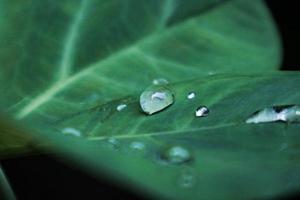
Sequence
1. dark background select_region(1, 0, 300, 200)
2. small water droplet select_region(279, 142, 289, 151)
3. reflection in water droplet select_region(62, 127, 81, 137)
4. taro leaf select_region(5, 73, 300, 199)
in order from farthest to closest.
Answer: dark background select_region(1, 0, 300, 200) → reflection in water droplet select_region(62, 127, 81, 137) → small water droplet select_region(279, 142, 289, 151) → taro leaf select_region(5, 73, 300, 199)

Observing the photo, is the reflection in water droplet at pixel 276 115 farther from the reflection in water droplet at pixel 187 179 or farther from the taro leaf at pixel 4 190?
the taro leaf at pixel 4 190

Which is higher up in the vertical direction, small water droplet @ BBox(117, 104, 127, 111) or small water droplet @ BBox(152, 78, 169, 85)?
small water droplet @ BBox(152, 78, 169, 85)

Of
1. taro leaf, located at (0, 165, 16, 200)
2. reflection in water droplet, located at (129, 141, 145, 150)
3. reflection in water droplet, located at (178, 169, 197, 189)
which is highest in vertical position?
reflection in water droplet, located at (129, 141, 145, 150)

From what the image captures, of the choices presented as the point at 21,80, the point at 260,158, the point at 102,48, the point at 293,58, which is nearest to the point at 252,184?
the point at 260,158

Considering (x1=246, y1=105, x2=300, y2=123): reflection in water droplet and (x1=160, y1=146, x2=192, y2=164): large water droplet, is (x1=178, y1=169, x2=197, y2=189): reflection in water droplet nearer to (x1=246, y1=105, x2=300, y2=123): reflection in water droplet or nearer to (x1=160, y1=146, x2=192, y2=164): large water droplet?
(x1=160, y1=146, x2=192, y2=164): large water droplet

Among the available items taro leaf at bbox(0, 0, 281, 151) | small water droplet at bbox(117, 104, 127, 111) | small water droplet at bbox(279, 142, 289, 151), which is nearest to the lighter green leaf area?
taro leaf at bbox(0, 0, 281, 151)

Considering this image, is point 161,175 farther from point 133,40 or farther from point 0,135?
point 133,40

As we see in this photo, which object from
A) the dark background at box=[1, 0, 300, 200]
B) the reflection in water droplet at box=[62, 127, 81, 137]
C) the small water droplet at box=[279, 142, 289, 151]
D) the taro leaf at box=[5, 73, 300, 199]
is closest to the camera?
the taro leaf at box=[5, 73, 300, 199]

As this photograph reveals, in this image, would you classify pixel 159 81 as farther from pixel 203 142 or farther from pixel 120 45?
pixel 203 142

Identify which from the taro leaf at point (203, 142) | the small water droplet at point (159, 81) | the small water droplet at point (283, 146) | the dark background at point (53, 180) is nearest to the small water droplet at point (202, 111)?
the taro leaf at point (203, 142)
